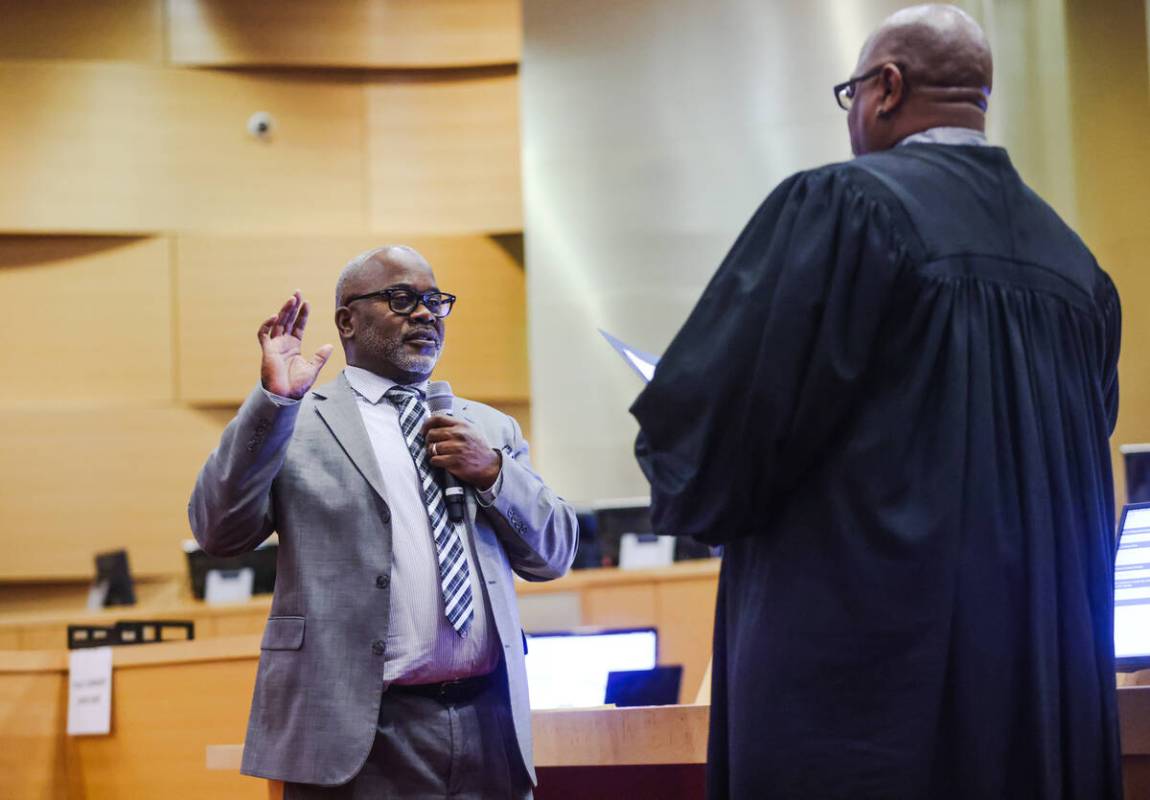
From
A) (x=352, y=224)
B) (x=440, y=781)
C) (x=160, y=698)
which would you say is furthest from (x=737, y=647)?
(x=352, y=224)

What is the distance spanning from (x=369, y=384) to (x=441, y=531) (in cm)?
36

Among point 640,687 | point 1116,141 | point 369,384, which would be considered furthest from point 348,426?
point 1116,141

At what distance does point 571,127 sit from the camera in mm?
7613

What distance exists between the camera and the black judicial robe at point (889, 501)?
4.59ft

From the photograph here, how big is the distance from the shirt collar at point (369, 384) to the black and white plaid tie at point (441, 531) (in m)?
0.03

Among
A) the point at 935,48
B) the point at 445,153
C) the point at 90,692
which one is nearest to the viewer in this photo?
the point at 935,48

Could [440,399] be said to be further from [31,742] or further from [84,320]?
[84,320]

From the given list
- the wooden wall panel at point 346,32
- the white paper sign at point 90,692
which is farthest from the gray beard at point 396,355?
the wooden wall panel at point 346,32

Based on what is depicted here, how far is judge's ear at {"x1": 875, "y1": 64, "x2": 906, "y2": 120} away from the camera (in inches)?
62.6

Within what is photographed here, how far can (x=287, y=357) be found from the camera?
2205 mm

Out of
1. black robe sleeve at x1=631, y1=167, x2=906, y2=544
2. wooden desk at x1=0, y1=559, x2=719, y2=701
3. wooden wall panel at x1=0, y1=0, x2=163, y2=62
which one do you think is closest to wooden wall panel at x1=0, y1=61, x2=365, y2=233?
wooden wall panel at x1=0, y1=0, x2=163, y2=62

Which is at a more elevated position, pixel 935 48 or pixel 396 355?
pixel 935 48

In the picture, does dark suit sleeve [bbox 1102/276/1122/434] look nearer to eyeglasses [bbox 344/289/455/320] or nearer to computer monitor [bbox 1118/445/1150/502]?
eyeglasses [bbox 344/289/455/320]

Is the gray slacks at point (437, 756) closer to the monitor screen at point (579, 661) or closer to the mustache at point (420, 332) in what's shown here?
the mustache at point (420, 332)
